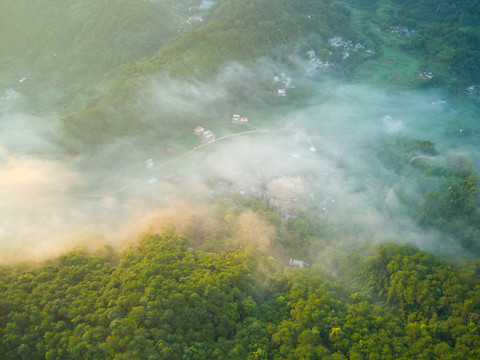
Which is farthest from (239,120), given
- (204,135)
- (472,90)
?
(472,90)

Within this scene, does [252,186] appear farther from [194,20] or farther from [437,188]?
[194,20]

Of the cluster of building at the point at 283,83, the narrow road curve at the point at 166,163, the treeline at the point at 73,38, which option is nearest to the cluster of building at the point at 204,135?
the narrow road curve at the point at 166,163

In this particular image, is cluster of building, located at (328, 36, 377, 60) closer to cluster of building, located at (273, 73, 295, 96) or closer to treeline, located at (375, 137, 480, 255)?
cluster of building, located at (273, 73, 295, 96)

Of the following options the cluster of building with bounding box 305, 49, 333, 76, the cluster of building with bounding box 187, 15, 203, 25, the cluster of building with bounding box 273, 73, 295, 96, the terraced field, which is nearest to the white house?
the cluster of building with bounding box 273, 73, 295, 96

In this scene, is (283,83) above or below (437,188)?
above

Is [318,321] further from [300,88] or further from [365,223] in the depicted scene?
[300,88]

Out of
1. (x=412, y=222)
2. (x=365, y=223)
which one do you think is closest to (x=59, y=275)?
(x=365, y=223)
